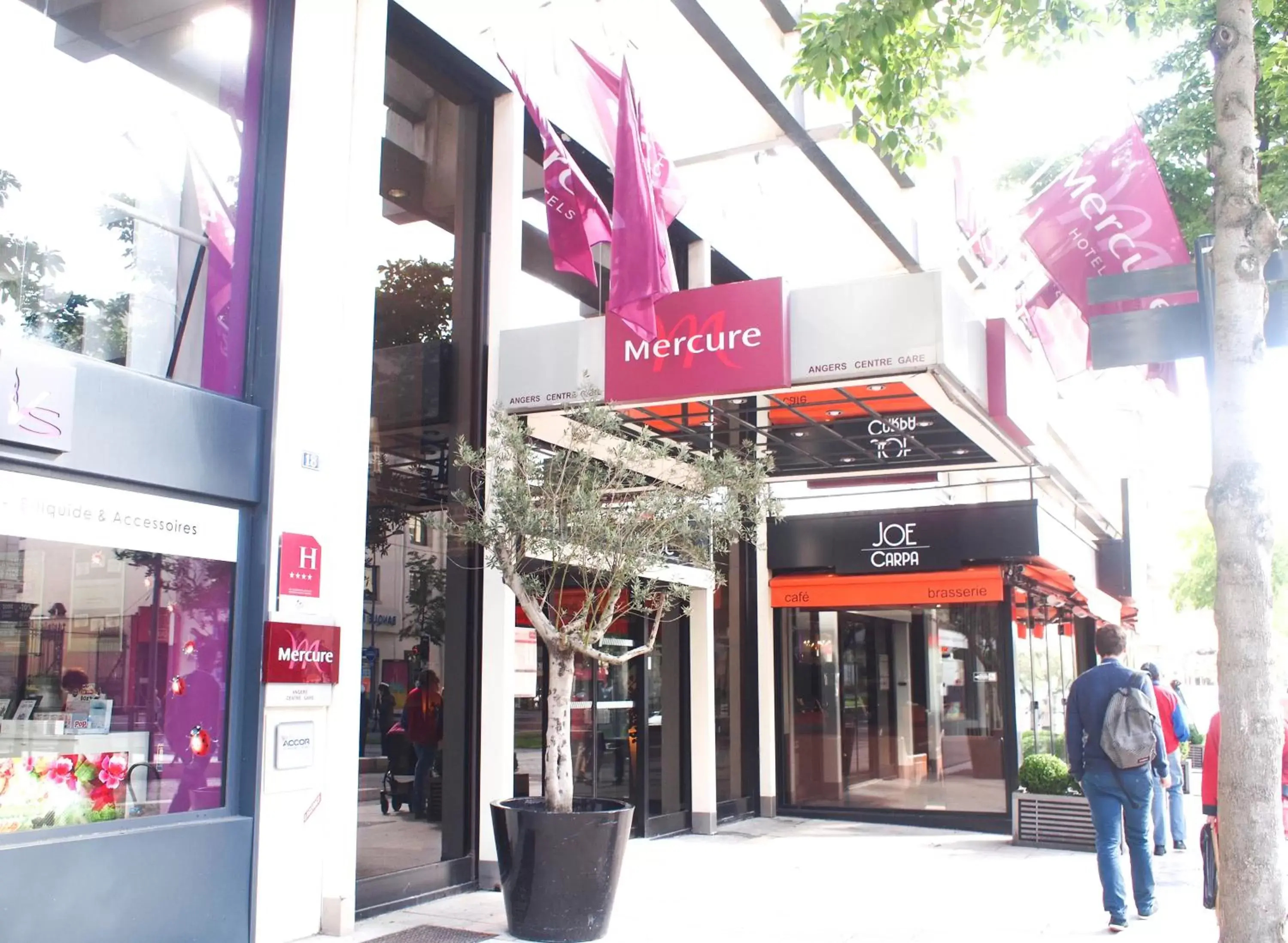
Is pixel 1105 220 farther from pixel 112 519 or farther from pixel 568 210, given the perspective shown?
pixel 112 519

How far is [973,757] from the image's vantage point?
41.2ft

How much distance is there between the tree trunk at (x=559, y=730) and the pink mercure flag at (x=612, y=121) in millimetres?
3290

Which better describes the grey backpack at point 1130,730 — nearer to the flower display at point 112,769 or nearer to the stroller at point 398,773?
the stroller at point 398,773

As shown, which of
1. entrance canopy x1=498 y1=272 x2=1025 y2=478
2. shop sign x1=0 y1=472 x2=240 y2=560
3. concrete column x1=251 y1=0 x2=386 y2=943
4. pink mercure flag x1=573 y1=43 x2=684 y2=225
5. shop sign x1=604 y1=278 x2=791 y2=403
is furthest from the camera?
pink mercure flag x1=573 y1=43 x2=684 y2=225

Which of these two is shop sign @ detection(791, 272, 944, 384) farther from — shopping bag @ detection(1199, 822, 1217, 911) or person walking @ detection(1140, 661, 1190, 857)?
person walking @ detection(1140, 661, 1190, 857)

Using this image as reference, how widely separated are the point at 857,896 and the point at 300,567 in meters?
4.64

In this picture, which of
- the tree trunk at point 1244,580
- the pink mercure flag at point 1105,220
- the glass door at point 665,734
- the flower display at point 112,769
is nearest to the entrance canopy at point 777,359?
the pink mercure flag at point 1105,220

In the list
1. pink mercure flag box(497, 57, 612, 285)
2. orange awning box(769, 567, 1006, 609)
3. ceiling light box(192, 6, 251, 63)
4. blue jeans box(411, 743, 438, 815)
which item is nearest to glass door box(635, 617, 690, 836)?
orange awning box(769, 567, 1006, 609)

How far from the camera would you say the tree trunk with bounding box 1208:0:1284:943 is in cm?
472

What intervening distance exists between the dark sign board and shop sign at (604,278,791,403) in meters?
5.32

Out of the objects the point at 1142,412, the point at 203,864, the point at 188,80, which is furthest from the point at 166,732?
the point at 1142,412

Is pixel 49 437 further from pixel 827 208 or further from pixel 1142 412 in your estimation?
pixel 1142 412

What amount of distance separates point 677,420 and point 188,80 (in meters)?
4.44

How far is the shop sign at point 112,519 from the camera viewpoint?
5406 millimetres
